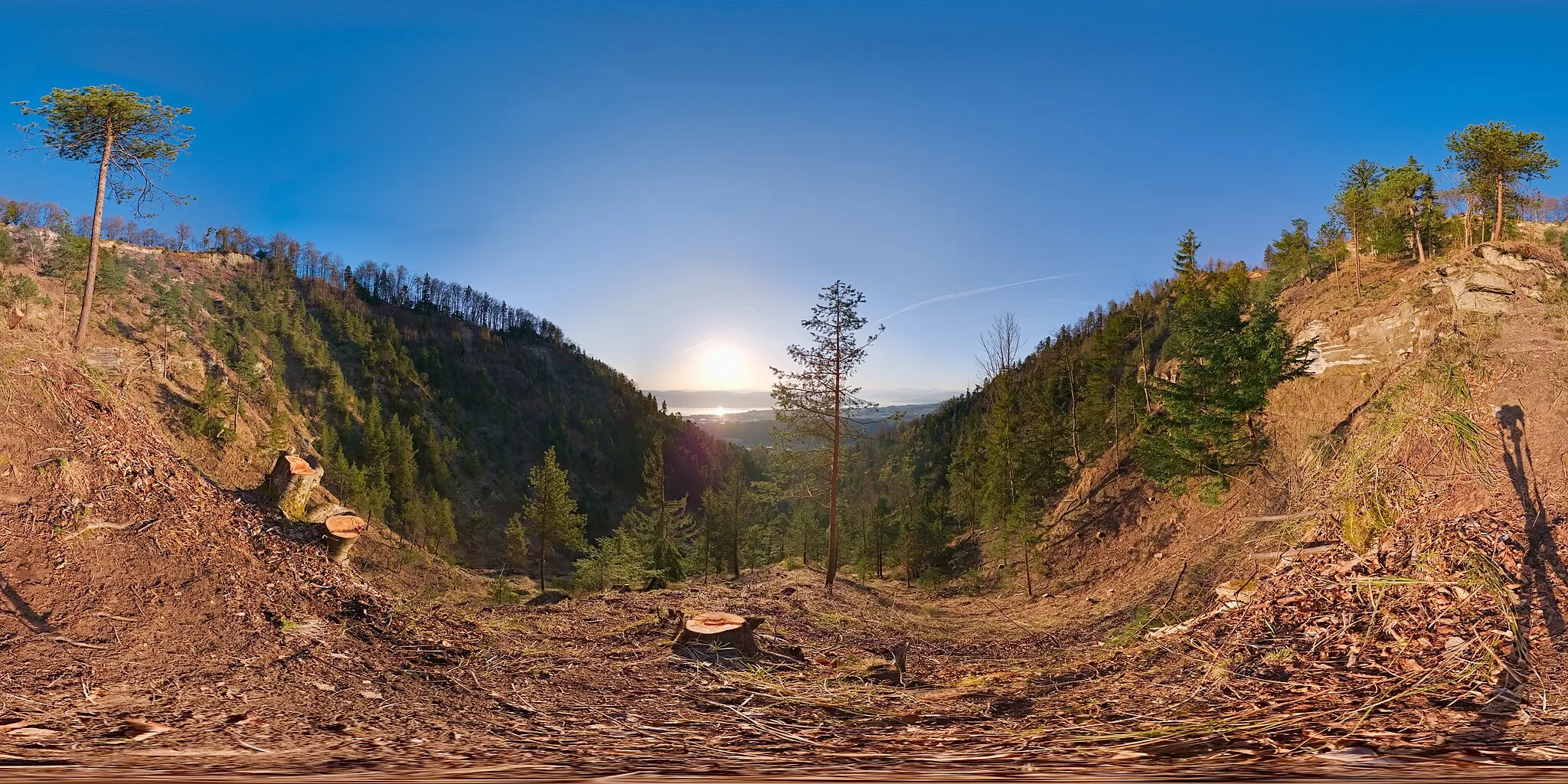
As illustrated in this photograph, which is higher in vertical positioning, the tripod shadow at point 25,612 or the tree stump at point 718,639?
the tripod shadow at point 25,612

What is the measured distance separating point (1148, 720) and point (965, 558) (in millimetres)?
31833

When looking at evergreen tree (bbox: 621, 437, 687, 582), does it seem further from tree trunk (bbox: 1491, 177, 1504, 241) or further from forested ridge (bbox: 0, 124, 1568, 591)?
tree trunk (bbox: 1491, 177, 1504, 241)

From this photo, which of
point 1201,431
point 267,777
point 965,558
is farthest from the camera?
point 965,558

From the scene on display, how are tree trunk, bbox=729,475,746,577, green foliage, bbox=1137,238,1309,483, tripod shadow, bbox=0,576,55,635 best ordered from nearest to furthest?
tripod shadow, bbox=0,576,55,635
green foliage, bbox=1137,238,1309,483
tree trunk, bbox=729,475,746,577

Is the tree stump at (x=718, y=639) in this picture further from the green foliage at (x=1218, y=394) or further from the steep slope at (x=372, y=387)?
the steep slope at (x=372, y=387)

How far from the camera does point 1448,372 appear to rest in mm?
8789

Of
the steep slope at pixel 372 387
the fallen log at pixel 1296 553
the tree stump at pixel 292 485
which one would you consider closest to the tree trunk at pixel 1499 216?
the fallen log at pixel 1296 553

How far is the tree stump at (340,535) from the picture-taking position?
10.4 metres

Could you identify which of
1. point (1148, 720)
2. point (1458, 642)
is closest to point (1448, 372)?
point (1458, 642)

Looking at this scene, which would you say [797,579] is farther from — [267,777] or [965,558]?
[267,777]

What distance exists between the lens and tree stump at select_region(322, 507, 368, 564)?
10430mm

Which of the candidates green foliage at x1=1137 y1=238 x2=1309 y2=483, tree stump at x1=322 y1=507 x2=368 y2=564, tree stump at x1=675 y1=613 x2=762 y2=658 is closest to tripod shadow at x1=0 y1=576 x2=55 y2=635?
tree stump at x1=322 y1=507 x2=368 y2=564

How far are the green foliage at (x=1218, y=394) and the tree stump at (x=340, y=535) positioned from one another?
23.0 meters

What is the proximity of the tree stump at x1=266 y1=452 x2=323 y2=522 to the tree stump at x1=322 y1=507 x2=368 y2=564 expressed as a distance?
0.65 m
